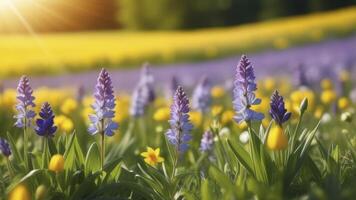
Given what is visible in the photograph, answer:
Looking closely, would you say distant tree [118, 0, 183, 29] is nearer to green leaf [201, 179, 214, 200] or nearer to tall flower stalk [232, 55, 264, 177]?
tall flower stalk [232, 55, 264, 177]

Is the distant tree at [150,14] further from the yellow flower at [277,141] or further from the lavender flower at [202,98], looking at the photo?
the yellow flower at [277,141]

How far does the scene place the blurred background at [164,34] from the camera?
14.1 meters

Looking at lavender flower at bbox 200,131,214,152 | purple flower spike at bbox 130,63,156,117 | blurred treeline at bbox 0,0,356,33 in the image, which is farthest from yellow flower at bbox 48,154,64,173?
blurred treeline at bbox 0,0,356,33

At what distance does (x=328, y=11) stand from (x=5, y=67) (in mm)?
13130

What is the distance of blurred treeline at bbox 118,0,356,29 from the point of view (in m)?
Result: 25.4

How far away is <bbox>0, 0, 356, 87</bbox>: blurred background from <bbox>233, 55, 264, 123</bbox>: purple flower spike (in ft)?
23.0

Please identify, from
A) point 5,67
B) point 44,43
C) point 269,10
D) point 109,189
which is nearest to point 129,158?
point 109,189

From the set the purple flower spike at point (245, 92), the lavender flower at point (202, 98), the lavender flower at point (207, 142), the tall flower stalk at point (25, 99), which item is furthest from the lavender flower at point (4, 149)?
the lavender flower at point (202, 98)

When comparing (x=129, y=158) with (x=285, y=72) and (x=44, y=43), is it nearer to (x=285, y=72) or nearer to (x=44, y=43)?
(x=285, y=72)

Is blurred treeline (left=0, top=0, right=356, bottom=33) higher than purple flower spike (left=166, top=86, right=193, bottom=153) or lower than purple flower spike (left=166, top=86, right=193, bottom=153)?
higher

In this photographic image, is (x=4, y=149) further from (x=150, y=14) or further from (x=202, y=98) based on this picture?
(x=150, y=14)

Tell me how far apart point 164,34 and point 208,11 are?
1884 millimetres

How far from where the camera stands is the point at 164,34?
1052 inches

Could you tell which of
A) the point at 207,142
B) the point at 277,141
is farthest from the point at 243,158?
the point at 207,142
